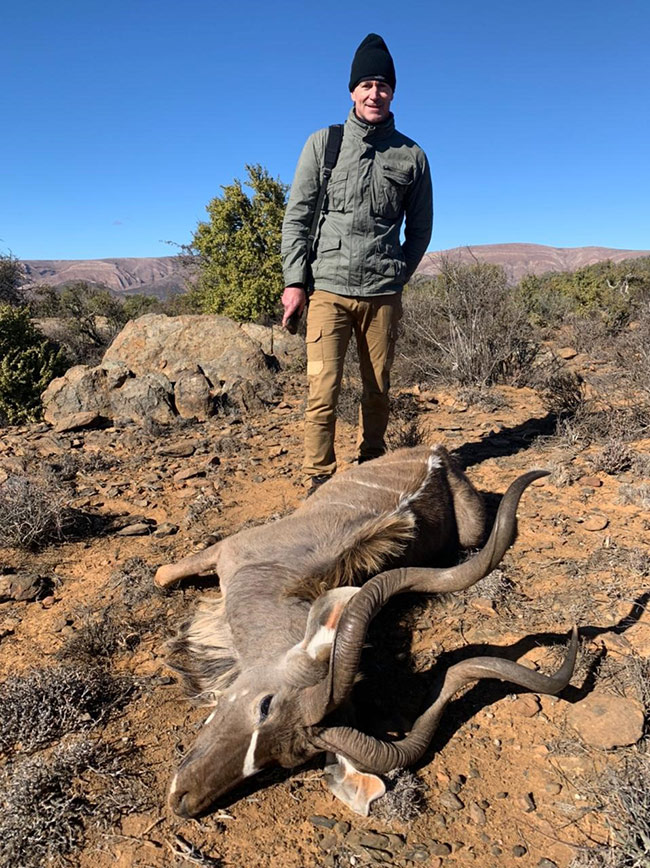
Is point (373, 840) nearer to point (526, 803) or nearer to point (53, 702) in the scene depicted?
point (526, 803)

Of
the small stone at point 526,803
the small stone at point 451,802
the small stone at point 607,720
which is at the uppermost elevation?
the small stone at point 607,720

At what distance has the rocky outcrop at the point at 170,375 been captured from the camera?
306 inches

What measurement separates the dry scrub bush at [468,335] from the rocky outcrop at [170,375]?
2254mm

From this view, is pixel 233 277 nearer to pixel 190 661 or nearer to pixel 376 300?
pixel 376 300

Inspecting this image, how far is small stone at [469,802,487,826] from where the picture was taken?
95.1 inches

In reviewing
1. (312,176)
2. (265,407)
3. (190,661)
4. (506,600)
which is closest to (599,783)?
(506,600)

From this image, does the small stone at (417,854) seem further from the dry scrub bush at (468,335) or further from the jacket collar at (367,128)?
the dry scrub bush at (468,335)

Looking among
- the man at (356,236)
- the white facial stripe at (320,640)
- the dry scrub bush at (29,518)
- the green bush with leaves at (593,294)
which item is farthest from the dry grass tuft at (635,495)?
the green bush with leaves at (593,294)

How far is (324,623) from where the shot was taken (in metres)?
2.71

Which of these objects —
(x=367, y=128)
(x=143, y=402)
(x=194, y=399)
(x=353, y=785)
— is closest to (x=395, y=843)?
(x=353, y=785)

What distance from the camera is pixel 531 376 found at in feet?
27.3

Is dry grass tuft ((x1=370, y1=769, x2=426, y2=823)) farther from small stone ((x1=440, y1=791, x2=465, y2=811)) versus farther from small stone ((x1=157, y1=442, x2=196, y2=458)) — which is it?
small stone ((x1=157, y1=442, x2=196, y2=458))

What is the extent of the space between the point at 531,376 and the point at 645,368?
176cm

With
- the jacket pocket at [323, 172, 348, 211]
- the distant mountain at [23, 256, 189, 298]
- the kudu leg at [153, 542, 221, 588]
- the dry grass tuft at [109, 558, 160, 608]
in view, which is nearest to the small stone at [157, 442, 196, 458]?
the dry grass tuft at [109, 558, 160, 608]
